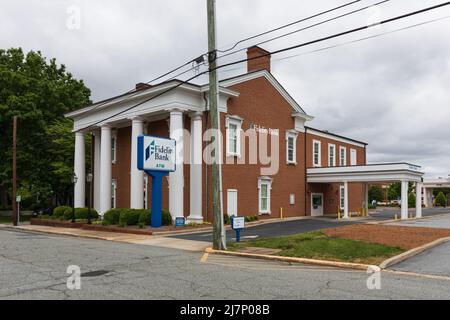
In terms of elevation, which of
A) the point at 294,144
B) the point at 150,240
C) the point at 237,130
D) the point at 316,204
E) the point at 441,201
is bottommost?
the point at 441,201

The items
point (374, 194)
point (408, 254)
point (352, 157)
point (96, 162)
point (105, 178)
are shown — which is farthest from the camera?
point (374, 194)

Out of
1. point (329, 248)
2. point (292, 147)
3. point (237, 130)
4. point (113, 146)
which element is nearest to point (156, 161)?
point (237, 130)

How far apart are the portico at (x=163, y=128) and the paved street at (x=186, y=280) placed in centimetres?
1237

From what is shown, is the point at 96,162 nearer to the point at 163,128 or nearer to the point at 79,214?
the point at 79,214

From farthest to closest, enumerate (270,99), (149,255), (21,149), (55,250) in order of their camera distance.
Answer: (21,149) → (270,99) → (55,250) → (149,255)

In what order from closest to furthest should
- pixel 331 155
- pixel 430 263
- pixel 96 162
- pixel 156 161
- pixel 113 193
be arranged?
pixel 430 263
pixel 156 161
pixel 113 193
pixel 96 162
pixel 331 155

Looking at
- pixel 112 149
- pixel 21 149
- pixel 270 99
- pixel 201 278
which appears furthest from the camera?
pixel 21 149

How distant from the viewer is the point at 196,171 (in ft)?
87.4

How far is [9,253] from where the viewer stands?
1434cm

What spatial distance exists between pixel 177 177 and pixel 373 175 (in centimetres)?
1584

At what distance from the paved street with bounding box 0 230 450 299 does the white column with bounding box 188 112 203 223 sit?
12.3 metres

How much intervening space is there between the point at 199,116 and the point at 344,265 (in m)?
16.6
